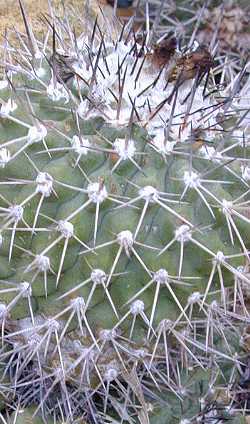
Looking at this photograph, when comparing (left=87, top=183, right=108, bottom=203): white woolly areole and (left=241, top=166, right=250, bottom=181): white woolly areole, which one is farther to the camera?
(left=241, top=166, right=250, bottom=181): white woolly areole

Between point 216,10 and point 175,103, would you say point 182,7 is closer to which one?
point 216,10

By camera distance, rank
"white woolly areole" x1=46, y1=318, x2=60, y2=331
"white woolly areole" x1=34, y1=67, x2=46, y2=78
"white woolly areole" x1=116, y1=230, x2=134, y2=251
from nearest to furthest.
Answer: "white woolly areole" x1=116, y1=230, x2=134, y2=251
"white woolly areole" x1=46, y1=318, x2=60, y2=331
"white woolly areole" x1=34, y1=67, x2=46, y2=78

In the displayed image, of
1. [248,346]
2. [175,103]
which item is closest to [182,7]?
[175,103]

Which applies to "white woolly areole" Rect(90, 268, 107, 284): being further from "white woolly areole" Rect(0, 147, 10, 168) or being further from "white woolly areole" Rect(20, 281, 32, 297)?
"white woolly areole" Rect(0, 147, 10, 168)

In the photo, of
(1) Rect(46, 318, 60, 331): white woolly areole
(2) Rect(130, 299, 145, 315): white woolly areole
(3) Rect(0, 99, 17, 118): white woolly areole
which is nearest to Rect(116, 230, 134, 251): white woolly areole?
(2) Rect(130, 299, 145, 315): white woolly areole

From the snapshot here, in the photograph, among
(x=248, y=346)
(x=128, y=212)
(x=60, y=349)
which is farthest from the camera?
(x=248, y=346)

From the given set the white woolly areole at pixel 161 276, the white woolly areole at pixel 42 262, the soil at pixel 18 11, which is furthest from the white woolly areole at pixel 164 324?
the soil at pixel 18 11

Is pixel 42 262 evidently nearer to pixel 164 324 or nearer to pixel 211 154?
pixel 164 324
